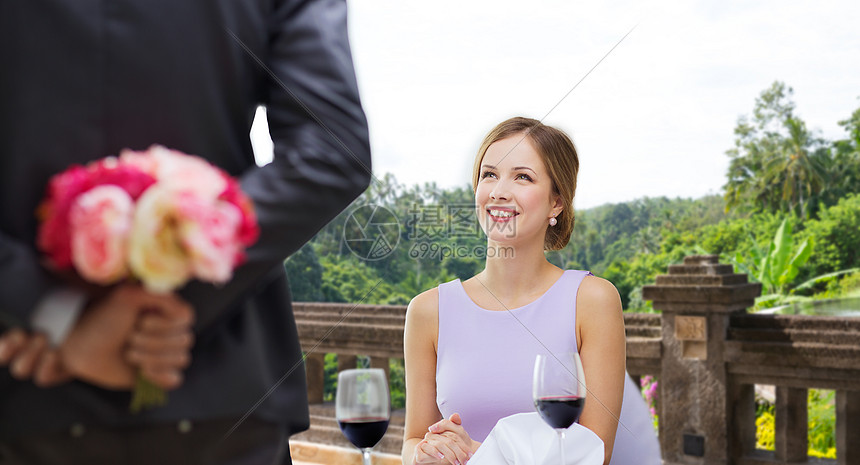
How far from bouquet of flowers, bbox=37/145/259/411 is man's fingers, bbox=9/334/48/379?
0.07 m

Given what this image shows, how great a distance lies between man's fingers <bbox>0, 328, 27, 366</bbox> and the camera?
0.65m

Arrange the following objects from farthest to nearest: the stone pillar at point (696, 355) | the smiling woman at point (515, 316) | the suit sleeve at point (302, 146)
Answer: the stone pillar at point (696, 355) < the smiling woman at point (515, 316) < the suit sleeve at point (302, 146)

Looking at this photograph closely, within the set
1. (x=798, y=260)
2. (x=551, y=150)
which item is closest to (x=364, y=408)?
(x=551, y=150)

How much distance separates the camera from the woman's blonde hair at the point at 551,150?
2293mm

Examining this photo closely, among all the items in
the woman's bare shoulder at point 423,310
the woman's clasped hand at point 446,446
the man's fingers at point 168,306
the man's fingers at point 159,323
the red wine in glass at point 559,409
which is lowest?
the woman's clasped hand at point 446,446

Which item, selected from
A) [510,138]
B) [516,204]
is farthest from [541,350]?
[510,138]

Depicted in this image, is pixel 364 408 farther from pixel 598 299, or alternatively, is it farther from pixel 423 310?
pixel 598 299

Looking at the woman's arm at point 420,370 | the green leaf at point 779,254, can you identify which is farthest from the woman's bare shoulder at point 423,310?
the green leaf at point 779,254

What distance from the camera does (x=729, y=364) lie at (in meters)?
3.82

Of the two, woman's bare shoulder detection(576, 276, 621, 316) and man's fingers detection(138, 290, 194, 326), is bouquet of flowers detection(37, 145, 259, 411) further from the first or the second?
woman's bare shoulder detection(576, 276, 621, 316)

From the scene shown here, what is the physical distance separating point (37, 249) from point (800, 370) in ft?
12.1

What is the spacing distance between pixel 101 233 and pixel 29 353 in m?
0.14

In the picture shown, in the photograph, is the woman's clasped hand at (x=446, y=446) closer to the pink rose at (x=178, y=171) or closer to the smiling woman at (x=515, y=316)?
the smiling woman at (x=515, y=316)

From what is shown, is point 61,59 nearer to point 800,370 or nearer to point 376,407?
point 376,407
